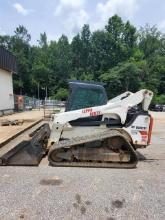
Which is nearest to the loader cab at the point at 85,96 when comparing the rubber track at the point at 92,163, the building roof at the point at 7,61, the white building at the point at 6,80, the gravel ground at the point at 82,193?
the rubber track at the point at 92,163

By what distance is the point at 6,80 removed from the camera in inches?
1018

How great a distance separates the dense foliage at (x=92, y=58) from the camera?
2498 inches

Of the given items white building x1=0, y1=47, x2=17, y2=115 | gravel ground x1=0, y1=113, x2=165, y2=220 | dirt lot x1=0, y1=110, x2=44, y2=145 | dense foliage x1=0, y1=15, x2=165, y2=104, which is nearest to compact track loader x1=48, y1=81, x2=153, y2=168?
gravel ground x1=0, y1=113, x2=165, y2=220

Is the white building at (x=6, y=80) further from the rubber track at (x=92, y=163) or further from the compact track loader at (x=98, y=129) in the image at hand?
the rubber track at (x=92, y=163)

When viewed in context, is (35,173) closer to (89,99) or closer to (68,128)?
(68,128)

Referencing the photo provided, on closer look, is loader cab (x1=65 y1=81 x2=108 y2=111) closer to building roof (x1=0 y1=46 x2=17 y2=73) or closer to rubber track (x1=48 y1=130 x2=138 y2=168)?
rubber track (x1=48 y1=130 x2=138 y2=168)

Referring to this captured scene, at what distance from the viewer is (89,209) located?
4.27 m

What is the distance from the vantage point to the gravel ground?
4.12 metres

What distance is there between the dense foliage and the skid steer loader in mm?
50243

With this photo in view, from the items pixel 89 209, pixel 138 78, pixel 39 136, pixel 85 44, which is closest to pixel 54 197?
pixel 89 209

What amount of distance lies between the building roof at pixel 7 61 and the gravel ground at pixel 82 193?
18.9 meters

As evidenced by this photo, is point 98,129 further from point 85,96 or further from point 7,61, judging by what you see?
point 7,61

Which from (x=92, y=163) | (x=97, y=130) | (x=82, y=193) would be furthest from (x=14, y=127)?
(x=82, y=193)

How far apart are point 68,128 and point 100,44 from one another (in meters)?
66.1
